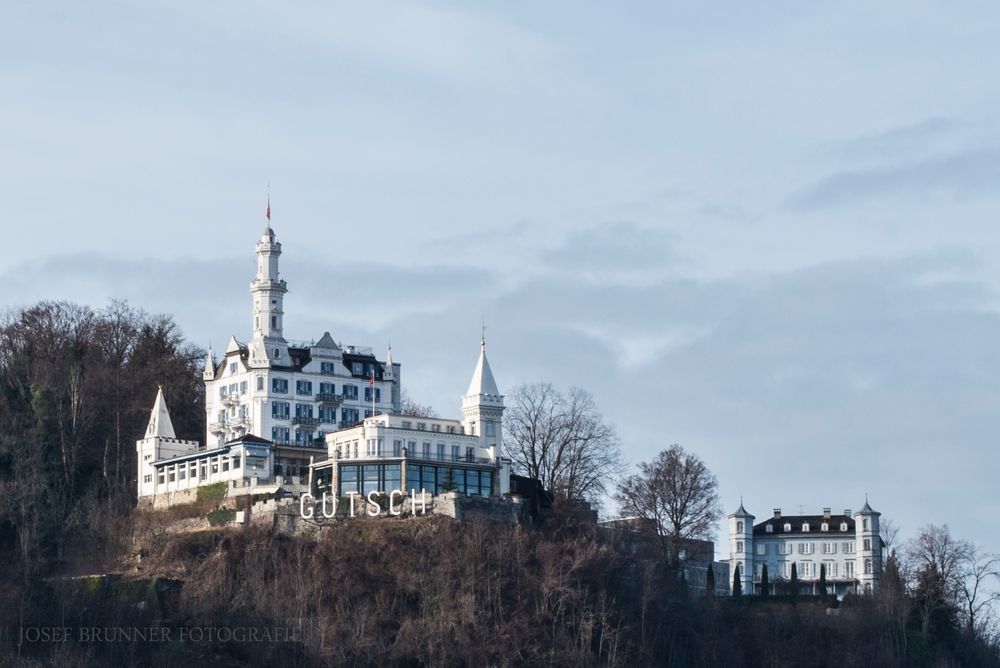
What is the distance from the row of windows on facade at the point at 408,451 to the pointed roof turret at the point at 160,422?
34.4 ft

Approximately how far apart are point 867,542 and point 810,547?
405 cm

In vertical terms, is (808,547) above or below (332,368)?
below

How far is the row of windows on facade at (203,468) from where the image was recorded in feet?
422

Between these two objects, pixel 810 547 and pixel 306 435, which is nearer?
pixel 306 435

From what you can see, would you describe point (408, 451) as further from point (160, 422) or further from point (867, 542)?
point (867, 542)

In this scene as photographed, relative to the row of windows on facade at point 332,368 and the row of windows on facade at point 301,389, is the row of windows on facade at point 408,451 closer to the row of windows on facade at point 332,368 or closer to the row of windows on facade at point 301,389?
the row of windows on facade at point 301,389

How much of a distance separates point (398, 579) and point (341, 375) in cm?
2133

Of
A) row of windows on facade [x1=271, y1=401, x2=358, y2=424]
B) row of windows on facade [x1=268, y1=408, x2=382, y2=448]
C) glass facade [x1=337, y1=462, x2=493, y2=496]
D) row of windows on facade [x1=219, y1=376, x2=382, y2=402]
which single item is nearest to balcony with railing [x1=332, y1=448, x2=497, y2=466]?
glass facade [x1=337, y1=462, x2=493, y2=496]

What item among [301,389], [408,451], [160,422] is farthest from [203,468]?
[408,451]

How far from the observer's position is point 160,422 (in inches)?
5271

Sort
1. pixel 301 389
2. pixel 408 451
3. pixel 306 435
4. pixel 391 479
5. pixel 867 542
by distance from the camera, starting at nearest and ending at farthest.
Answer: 1. pixel 391 479
2. pixel 408 451
3. pixel 306 435
4. pixel 301 389
5. pixel 867 542

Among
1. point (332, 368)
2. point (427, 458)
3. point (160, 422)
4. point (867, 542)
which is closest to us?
point (427, 458)

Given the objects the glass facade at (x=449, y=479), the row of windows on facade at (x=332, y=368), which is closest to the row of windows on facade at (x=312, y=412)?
the row of windows on facade at (x=332, y=368)

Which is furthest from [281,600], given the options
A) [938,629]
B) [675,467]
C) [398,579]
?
[938,629]
